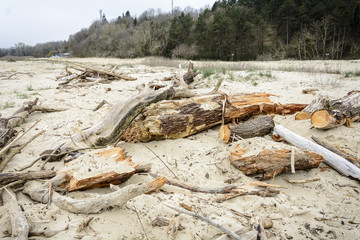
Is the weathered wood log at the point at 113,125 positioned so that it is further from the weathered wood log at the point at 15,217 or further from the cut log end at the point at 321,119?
the cut log end at the point at 321,119

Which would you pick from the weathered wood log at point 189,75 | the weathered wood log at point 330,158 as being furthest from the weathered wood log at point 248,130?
the weathered wood log at point 189,75

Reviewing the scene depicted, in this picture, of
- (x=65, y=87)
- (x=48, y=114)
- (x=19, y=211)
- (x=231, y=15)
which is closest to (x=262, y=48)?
(x=231, y=15)

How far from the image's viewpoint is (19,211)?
1.75 m

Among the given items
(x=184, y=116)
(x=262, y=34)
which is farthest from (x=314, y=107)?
(x=262, y=34)

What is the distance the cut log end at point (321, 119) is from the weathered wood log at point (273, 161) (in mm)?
1092

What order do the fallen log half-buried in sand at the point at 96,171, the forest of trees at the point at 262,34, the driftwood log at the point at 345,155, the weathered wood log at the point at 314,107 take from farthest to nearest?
1. the forest of trees at the point at 262,34
2. the weathered wood log at the point at 314,107
3. the driftwood log at the point at 345,155
4. the fallen log half-buried in sand at the point at 96,171

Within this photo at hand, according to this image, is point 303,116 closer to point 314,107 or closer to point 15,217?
point 314,107

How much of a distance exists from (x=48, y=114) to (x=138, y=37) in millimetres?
32855

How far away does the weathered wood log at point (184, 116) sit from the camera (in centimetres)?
354

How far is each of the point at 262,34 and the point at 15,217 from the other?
108 feet

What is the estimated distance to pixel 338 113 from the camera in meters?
3.55

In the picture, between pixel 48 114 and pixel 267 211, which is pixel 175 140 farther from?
pixel 48 114

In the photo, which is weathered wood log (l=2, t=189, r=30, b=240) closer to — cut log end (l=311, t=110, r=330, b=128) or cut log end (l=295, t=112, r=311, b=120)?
cut log end (l=311, t=110, r=330, b=128)

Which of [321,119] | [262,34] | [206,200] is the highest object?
[262,34]
